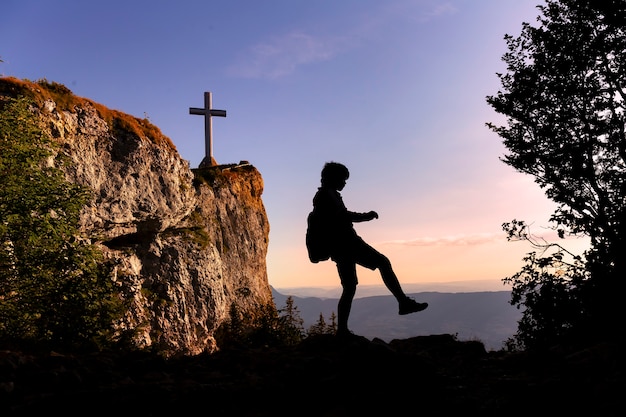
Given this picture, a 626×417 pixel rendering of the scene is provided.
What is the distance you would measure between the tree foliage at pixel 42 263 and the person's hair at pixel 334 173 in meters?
7.43

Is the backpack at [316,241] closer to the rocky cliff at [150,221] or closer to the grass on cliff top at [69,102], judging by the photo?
the rocky cliff at [150,221]

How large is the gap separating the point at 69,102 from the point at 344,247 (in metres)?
18.5

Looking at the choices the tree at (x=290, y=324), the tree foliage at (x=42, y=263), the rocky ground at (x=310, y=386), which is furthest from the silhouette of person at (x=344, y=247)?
the tree at (x=290, y=324)

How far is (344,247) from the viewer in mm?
6625

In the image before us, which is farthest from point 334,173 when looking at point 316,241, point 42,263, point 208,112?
point 208,112

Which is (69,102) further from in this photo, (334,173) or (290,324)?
(334,173)

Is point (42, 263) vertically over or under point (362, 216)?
under

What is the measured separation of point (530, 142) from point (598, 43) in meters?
3.57

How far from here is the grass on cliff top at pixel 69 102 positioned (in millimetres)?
17703

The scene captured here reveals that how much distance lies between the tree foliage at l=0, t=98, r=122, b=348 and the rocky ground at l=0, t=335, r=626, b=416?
5.92m

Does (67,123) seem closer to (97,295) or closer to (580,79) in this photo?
(97,295)

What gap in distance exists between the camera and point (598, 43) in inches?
550

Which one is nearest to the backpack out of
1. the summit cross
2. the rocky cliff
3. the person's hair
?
the person's hair

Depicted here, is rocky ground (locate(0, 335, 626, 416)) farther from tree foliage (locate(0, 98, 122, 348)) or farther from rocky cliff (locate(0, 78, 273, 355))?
rocky cliff (locate(0, 78, 273, 355))
